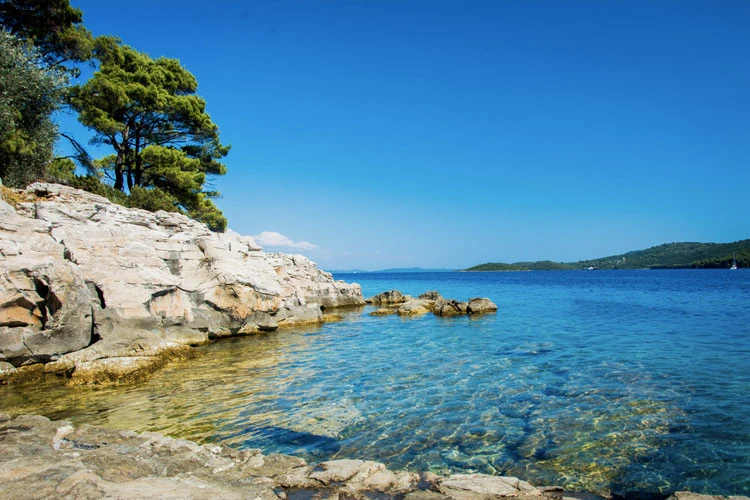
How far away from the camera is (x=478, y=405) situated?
1086 cm

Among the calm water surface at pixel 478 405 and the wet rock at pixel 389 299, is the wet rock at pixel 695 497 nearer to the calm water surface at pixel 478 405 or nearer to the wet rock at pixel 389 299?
the calm water surface at pixel 478 405

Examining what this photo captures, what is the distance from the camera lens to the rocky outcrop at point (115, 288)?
1367 centimetres

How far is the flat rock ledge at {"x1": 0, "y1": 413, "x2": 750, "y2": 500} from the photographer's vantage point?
17.1 ft

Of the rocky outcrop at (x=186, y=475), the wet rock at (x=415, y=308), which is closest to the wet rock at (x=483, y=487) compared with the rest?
the rocky outcrop at (x=186, y=475)

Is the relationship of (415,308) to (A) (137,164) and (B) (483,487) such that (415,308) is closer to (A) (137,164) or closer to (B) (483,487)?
(A) (137,164)

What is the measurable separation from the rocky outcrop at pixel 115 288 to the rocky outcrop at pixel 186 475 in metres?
7.07

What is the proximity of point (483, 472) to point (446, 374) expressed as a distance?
6.96 m

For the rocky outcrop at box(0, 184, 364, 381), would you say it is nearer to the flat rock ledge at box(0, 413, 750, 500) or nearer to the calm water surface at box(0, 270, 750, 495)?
the calm water surface at box(0, 270, 750, 495)

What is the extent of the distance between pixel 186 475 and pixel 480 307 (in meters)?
29.9

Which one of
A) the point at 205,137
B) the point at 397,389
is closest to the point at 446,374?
the point at 397,389

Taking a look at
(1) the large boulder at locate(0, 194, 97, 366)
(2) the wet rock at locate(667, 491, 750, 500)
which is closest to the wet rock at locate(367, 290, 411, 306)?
(1) the large boulder at locate(0, 194, 97, 366)

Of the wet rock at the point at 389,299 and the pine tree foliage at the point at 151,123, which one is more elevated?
the pine tree foliage at the point at 151,123

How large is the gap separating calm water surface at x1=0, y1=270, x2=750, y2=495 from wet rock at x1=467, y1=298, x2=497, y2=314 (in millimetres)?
13116

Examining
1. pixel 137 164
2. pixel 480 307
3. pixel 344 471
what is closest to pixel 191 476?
pixel 344 471
